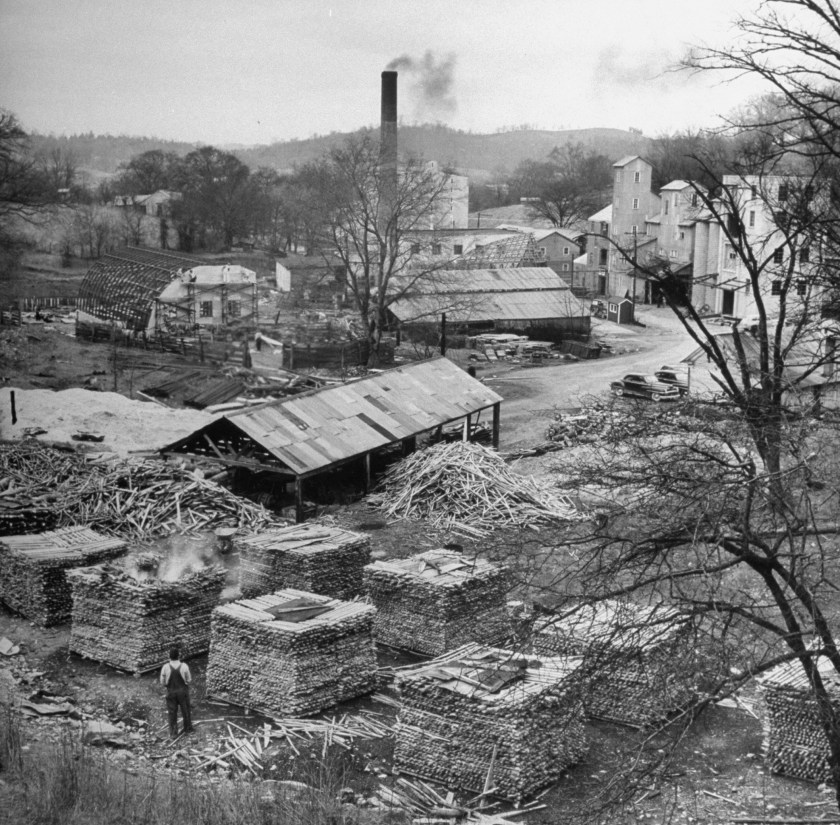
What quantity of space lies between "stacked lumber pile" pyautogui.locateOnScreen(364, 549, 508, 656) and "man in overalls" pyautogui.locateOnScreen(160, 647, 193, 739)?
356 centimetres

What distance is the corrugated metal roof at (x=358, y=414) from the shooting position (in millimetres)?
23375

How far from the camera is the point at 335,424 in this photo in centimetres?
2478

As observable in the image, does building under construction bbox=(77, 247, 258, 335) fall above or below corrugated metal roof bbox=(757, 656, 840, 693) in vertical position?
above

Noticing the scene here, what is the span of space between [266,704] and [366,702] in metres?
1.28

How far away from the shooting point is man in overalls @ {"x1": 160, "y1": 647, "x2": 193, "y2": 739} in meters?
13.7

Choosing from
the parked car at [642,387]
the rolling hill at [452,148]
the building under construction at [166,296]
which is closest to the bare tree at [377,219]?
the building under construction at [166,296]

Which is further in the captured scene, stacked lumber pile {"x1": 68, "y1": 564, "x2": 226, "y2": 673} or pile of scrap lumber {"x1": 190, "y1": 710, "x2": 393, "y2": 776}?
Result: stacked lumber pile {"x1": 68, "y1": 564, "x2": 226, "y2": 673}

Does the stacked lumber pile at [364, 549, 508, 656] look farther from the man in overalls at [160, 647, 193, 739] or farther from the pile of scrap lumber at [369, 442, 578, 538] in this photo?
the pile of scrap lumber at [369, 442, 578, 538]

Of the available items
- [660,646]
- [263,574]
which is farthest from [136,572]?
[660,646]

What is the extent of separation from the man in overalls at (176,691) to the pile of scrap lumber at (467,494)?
946 cm

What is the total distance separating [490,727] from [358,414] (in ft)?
44.8

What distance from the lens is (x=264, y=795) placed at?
39.8 ft

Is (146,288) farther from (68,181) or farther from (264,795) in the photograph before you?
(264,795)

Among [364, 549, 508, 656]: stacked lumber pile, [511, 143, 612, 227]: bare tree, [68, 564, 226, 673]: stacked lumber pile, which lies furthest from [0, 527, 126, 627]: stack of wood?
[511, 143, 612, 227]: bare tree
